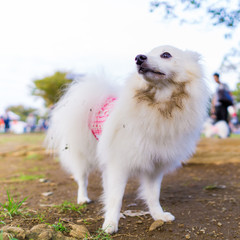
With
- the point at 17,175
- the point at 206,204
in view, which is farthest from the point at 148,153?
the point at 17,175

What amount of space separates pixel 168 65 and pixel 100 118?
968 millimetres

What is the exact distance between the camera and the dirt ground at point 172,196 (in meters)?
2.59

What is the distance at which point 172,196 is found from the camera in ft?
12.8

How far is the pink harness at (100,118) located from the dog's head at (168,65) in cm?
62

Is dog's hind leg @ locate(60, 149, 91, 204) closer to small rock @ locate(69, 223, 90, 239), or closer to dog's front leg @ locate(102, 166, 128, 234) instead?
dog's front leg @ locate(102, 166, 128, 234)

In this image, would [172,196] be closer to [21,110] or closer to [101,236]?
[101,236]

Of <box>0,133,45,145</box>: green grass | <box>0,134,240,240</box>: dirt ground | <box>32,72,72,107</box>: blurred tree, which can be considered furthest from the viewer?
<box>32,72,72,107</box>: blurred tree

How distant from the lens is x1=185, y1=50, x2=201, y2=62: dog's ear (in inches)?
109

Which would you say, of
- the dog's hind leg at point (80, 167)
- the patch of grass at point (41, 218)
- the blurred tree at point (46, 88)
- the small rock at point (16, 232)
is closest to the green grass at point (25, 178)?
the dog's hind leg at point (80, 167)

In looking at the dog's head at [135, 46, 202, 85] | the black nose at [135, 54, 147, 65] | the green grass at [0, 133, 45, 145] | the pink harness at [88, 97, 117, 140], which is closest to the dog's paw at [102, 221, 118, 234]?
the pink harness at [88, 97, 117, 140]

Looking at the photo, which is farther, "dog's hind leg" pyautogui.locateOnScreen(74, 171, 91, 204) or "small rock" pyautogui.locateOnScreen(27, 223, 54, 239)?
"dog's hind leg" pyautogui.locateOnScreen(74, 171, 91, 204)

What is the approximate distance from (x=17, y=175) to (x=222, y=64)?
6.00 metres

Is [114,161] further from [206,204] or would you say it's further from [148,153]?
[206,204]

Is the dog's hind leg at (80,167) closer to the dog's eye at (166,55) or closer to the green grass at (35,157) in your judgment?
the dog's eye at (166,55)
